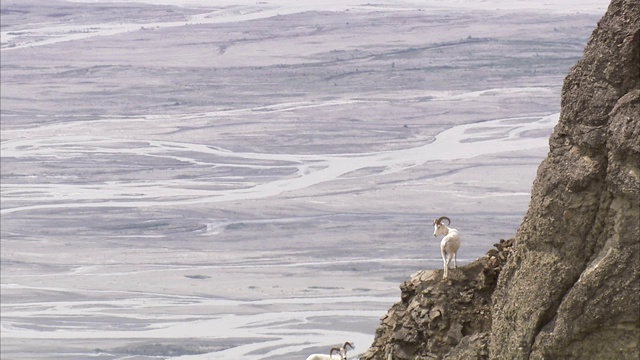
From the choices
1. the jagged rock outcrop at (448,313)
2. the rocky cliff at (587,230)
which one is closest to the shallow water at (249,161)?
the jagged rock outcrop at (448,313)

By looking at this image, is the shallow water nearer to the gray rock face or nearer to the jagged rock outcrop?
the jagged rock outcrop

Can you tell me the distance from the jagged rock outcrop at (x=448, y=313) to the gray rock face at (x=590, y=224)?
1.45 ft

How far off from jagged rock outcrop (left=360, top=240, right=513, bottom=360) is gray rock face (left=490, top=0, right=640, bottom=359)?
1.45 ft

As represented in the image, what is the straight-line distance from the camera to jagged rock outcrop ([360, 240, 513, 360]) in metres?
5.25

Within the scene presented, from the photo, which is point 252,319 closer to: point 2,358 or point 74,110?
point 2,358

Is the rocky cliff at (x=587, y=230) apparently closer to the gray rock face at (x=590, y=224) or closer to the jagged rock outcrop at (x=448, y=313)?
the gray rock face at (x=590, y=224)

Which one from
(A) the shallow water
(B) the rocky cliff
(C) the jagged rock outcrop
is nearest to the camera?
(B) the rocky cliff

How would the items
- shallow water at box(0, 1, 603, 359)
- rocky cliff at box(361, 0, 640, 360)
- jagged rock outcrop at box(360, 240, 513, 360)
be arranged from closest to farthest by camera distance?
rocky cliff at box(361, 0, 640, 360)
jagged rock outcrop at box(360, 240, 513, 360)
shallow water at box(0, 1, 603, 359)

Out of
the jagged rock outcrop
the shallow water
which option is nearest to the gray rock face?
the jagged rock outcrop

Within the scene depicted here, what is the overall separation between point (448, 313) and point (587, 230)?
949mm

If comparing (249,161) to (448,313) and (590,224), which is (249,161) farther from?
(590,224)

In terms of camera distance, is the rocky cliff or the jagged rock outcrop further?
the jagged rock outcrop

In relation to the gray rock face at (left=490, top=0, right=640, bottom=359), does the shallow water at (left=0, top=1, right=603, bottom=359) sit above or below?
above

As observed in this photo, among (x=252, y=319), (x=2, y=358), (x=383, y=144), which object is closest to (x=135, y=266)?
(x=252, y=319)
